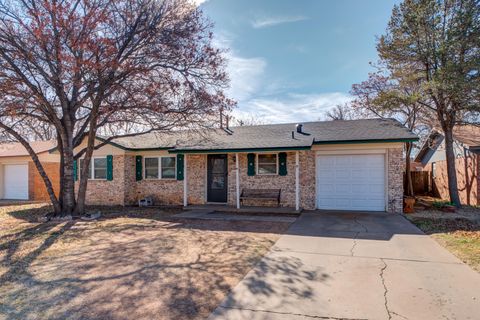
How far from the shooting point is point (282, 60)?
13.6 meters

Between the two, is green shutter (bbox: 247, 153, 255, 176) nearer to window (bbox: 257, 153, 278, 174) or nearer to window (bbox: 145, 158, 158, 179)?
window (bbox: 257, 153, 278, 174)

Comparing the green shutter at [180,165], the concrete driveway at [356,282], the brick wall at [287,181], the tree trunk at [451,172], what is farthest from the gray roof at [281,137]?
the concrete driveway at [356,282]

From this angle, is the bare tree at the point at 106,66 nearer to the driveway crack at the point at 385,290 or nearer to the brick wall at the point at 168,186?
the brick wall at the point at 168,186

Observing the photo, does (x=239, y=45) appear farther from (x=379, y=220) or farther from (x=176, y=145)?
(x=379, y=220)

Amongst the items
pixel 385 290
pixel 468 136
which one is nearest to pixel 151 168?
pixel 385 290

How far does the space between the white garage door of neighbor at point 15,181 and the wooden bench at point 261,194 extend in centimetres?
1371

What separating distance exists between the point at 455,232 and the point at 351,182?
4123mm

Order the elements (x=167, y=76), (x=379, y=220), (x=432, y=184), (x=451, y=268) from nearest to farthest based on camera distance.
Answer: (x=451, y=268) → (x=379, y=220) → (x=167, y=76) → (x=432, y=184)

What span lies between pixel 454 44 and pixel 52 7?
12977 mm

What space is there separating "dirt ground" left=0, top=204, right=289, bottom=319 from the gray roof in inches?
140

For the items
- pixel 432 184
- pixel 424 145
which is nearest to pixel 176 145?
pixel 432 184

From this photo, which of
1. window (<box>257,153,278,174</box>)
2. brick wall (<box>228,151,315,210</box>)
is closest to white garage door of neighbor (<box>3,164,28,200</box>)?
brick wall (<box>228,151,315,210</box>)

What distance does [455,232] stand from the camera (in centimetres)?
777

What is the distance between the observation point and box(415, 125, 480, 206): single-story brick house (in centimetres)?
1292
